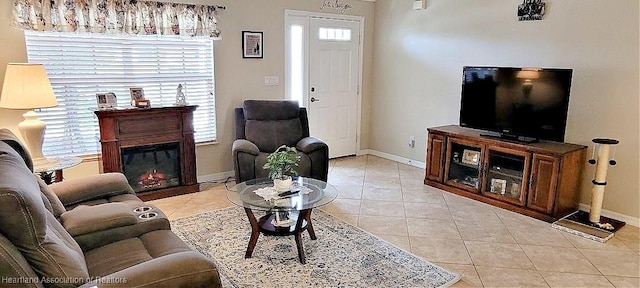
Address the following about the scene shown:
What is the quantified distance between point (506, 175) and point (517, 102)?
27.6 inches

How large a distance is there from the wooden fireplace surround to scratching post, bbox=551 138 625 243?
3.45 m

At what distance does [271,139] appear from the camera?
461 centimetres

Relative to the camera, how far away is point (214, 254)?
9.91ft

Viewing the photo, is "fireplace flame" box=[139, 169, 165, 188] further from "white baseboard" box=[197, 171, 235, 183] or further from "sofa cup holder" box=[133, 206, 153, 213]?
"sofa cup holder" box=[133, 206, 153, 213]

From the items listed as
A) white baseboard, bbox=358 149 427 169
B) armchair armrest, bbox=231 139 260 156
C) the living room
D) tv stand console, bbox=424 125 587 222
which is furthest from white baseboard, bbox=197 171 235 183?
tv stand console, bbox=424 125 587 222

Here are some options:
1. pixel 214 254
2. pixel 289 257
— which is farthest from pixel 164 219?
pixel 289 257

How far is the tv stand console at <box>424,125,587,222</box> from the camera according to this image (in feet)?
12.3

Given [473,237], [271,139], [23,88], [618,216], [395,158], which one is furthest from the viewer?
[395,158]

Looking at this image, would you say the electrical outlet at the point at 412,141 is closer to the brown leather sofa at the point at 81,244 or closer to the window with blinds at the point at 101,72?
the window with blinds at the point at 101,72

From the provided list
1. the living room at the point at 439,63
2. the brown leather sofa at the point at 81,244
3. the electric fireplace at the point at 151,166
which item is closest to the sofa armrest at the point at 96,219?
the brown leather sofa at the point at 81,244

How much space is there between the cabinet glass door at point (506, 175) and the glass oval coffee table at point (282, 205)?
6.15 feet

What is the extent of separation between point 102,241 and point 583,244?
3.34 m

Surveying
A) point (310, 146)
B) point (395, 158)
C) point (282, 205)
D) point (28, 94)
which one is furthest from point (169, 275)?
point (395, 158)

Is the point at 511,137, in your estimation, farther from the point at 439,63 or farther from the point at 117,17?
the point at 117,17
